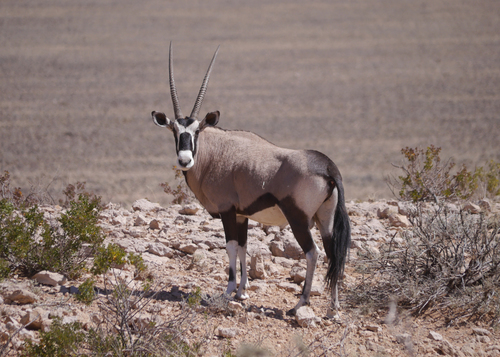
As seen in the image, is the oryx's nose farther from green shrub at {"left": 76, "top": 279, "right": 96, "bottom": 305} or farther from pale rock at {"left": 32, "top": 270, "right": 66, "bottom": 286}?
pale rock at {"left": 32, "top": 270, "right": 66, "bottom": 286}

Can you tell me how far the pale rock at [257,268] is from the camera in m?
6.83

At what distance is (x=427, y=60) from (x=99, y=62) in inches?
1062

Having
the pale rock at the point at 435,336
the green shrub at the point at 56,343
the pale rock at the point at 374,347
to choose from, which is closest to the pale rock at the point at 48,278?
the green shrub at the point at 56,343

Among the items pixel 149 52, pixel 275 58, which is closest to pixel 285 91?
pixel 275 58

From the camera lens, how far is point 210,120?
643 centimetres

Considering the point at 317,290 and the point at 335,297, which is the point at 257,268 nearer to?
the point at 317,290

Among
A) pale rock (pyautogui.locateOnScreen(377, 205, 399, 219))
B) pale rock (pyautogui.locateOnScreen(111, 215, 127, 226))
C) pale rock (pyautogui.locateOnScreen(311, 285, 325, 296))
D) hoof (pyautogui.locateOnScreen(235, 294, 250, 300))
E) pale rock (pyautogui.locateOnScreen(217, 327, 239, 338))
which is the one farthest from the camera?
pale rock (pyautogui.locateOnScreen(377, 205, 399, 219))

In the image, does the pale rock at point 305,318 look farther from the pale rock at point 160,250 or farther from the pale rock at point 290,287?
the pale rock at point 160,250

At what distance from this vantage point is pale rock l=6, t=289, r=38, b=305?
515cm

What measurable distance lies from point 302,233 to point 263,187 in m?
0.67

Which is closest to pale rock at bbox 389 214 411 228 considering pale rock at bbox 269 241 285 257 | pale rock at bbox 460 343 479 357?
pale rock at bbox 269 241 285 257

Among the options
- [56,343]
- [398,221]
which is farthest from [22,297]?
[398,221]

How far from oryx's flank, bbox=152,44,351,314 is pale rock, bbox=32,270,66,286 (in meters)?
1.81

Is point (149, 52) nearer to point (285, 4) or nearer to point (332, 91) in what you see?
point (332, 91)
